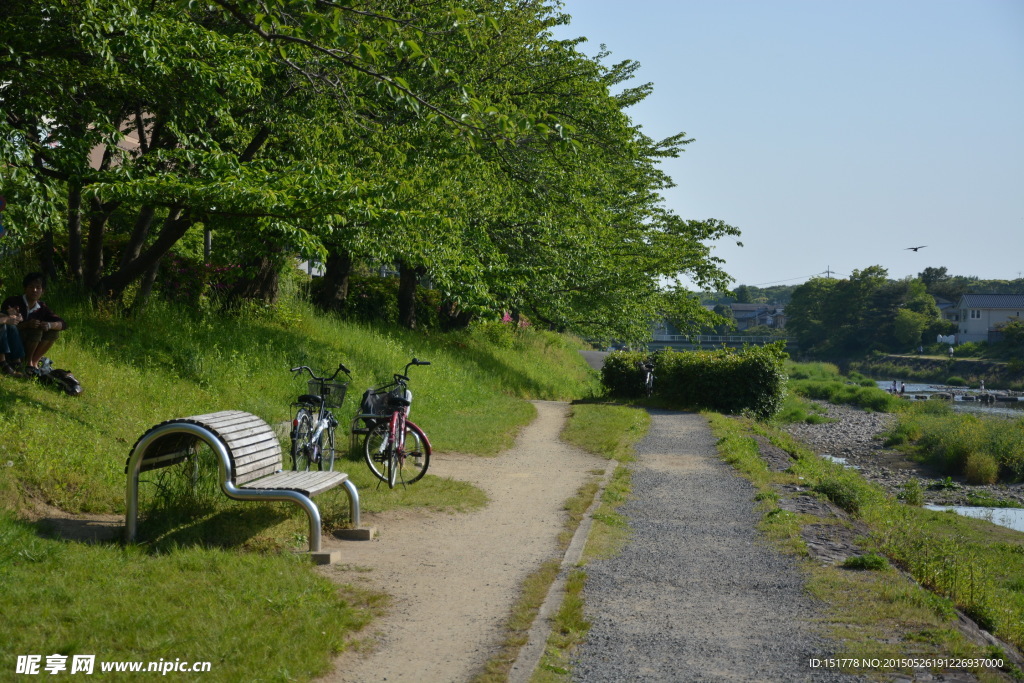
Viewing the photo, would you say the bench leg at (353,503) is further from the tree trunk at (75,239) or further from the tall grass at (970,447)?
the tall grass at (970,447)

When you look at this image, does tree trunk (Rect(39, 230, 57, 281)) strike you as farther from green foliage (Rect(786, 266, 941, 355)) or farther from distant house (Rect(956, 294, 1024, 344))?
distant house (Rect(956, 294, 1024, 344))

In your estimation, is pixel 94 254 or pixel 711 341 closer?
pixel 94 254

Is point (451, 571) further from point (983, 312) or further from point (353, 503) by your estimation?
point (983, 312)

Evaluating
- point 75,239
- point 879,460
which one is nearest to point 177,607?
point 75,239

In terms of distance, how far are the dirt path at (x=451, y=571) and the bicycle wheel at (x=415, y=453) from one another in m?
0.76

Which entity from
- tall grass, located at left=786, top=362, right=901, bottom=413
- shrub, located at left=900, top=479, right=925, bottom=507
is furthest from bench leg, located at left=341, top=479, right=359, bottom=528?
tall grass, located at left=786, top=362, right=901, bottom=413

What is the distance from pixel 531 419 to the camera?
1789 cm

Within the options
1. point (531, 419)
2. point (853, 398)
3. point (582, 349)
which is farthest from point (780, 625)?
point (853, 398)

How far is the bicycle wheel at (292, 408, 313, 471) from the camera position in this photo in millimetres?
8662

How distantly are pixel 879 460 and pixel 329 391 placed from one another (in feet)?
76.6

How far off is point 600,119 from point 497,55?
384 cm

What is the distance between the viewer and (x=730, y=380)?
22.7 meters


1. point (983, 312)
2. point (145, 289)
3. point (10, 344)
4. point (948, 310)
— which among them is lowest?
point (10, 344)

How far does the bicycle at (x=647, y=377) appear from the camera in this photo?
24.3m
